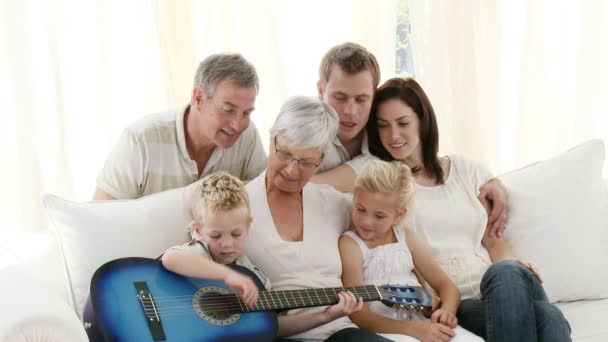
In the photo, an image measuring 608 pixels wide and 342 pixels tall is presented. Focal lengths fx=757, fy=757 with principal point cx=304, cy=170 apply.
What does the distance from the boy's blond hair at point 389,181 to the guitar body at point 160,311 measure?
477 mm

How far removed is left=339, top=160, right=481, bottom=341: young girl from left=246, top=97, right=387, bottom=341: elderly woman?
0.06m

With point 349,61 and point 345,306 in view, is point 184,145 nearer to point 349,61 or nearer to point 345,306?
point 349,61

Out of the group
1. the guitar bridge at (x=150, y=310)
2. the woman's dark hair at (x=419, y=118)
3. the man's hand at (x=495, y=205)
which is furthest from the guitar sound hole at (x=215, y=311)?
the man's hand at (x=495, y=205)

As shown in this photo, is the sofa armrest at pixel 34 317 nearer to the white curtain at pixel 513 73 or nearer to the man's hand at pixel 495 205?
the man's hand at pixel 495 205

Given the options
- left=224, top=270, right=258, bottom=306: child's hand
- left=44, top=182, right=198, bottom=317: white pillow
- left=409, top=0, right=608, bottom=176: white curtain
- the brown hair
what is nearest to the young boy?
left=224, top=270, right=258, bottom=306: child's hand

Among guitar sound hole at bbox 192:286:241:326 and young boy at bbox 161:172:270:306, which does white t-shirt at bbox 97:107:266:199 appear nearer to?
young boy at bbox 161:172:270:306

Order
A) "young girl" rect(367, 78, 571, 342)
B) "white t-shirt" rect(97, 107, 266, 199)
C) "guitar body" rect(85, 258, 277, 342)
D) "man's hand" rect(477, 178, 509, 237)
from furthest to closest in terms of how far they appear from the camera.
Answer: "man's hand" rect(477, 178, 509, 237) → "white t-shirt" rect(97, 107, 266, 199) → "young girl" rect(367, 78, 571, 342) → "guitar body" rect(85, 258, 277, 342)

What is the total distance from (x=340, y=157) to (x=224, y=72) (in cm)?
52

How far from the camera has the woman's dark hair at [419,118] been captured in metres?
2.43

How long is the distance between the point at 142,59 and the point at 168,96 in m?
0.17

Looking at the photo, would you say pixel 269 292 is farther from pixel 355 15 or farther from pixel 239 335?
pixel 355 15

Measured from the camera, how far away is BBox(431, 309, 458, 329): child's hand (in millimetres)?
2078

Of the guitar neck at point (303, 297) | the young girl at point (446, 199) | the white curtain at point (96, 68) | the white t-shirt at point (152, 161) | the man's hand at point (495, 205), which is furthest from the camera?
the white curtain at point (96, 68)

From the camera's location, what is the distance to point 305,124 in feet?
6.71
